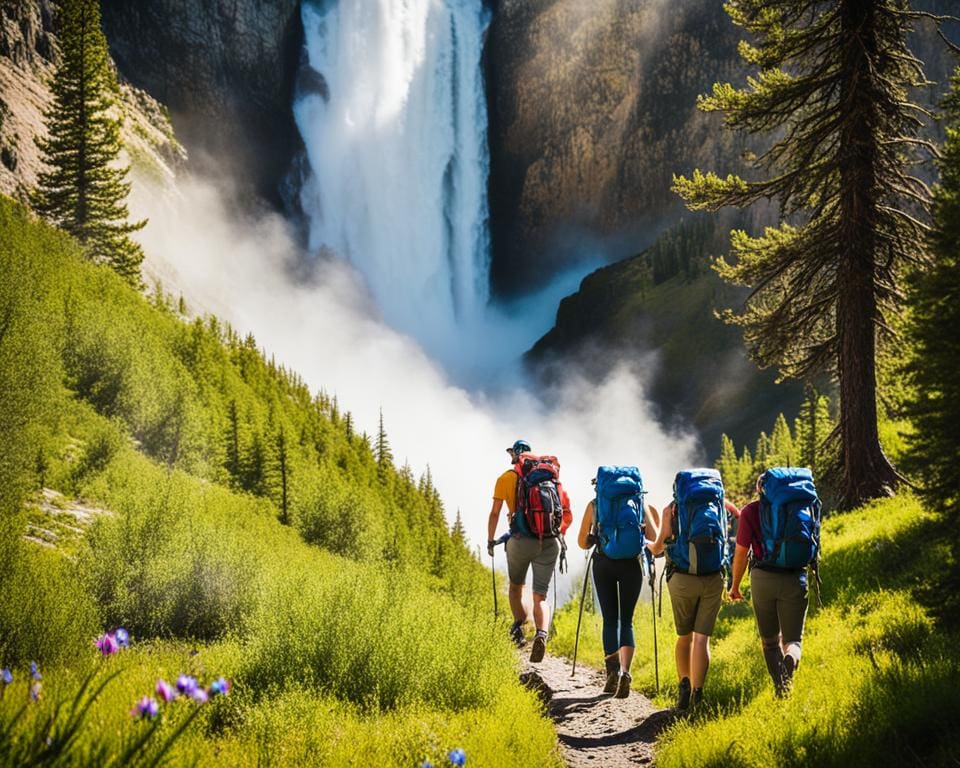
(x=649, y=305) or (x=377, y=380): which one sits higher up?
(x=649, y=305)

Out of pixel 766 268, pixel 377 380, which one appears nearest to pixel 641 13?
pixel 377 380

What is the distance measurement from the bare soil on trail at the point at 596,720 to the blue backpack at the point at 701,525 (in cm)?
135

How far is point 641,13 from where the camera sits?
94000 millimetres

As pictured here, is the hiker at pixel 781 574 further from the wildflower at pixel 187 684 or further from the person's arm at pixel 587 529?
the wildflower at pixel 187 684

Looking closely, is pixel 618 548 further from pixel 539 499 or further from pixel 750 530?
pixel 539 499

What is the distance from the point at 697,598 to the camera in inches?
197

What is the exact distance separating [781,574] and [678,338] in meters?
86.0

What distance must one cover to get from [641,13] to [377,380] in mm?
66403

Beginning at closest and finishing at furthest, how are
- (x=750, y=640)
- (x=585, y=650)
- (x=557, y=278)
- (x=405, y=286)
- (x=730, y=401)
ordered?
(x=750, y=640) → (x=585, y=650) → (x=730, y=401) → (x=405, y=286) → (x=557, y=278)

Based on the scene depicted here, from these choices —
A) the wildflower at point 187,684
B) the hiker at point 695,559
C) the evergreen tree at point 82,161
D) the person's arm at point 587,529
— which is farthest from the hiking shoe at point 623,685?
the evergreen tree at point 82,161

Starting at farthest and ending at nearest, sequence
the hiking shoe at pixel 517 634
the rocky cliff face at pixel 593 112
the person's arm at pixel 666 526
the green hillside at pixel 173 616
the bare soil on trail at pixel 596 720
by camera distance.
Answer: the rocky cliff face at pixel 593 112, the hiking shoe at pixel 517 634, the person's arm at pixel 666 526, the bare soil on trail at pixel 596 720, the green hillside at pixel 173 616

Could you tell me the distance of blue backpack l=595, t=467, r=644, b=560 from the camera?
542cm

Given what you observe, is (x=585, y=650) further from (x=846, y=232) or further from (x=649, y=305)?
(x=649, y=305)

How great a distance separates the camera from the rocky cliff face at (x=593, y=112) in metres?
92.9
